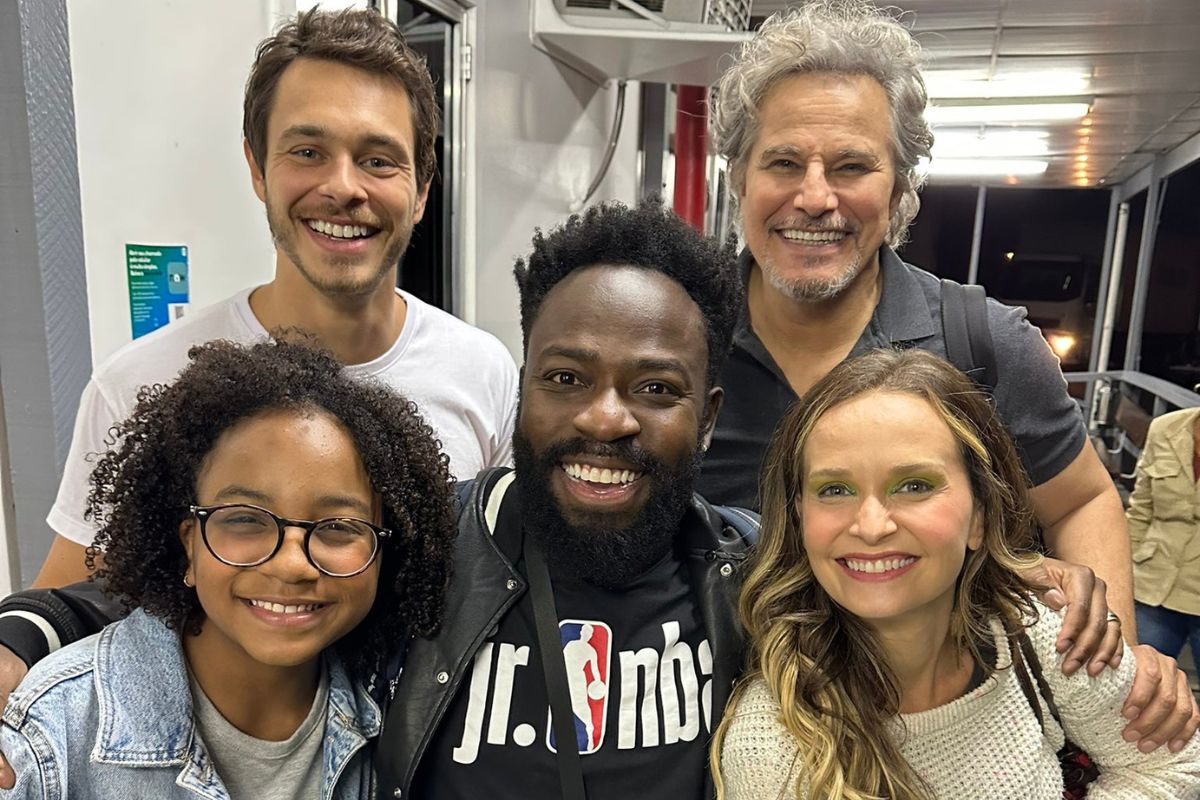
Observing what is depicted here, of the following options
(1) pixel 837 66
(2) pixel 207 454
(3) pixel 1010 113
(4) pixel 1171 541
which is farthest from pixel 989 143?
(2) pixel 207 454

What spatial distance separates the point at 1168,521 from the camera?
322 centimetres

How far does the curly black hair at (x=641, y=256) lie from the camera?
4.70ft

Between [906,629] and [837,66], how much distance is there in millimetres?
1134

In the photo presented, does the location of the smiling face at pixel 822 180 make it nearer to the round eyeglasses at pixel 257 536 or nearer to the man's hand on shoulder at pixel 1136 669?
the man's hand on shoulder at pixel 1136 669

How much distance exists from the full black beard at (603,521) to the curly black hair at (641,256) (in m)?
0.21

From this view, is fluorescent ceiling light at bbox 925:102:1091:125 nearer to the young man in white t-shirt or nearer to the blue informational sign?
the young man in white t-shirt

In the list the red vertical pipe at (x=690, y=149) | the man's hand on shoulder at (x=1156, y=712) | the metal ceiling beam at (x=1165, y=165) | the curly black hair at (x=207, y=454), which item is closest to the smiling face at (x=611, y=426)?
the curly black hair at (x=207, y=454)

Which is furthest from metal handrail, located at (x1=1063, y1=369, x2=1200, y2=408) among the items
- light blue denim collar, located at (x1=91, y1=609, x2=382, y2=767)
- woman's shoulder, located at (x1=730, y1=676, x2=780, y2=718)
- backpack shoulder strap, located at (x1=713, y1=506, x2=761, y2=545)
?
light blue denim collar, located at (x1=91, y1=609, x2=382, y2=767)

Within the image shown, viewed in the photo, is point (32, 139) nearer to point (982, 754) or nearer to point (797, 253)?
point (797, 253)

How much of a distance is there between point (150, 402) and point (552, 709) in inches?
30.6

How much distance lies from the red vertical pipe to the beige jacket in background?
3.65 meters

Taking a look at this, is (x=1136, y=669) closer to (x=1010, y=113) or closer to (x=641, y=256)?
(x=641, y=256)

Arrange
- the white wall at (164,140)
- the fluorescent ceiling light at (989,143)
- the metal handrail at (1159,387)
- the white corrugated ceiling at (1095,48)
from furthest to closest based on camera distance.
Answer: the fluorescent ceiling light at (989,143) → the white corrugated ceiling at (1095,48) → the metal handrail at (1159,387) → the white wall at (164,140)

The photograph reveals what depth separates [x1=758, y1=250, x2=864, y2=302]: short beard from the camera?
1.74 metres
